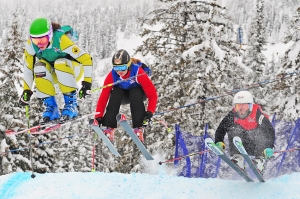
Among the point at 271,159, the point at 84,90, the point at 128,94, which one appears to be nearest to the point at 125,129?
the point at 128,94

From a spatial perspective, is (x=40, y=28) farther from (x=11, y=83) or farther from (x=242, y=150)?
(x=11, y=83)

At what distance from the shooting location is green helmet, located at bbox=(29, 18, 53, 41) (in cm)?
572

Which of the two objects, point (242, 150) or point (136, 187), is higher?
point (242, 150)

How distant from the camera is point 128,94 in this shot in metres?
6.55

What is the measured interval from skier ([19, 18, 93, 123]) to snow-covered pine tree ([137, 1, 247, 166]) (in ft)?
27.8

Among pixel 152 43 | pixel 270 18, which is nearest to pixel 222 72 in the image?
pixel 152 43

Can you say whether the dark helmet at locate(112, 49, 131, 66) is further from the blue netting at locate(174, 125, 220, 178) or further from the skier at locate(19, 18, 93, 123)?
the blue netting at locate(174, 125, 220, 178)

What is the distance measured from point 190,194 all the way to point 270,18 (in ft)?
579

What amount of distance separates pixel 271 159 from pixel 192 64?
698 centimetres

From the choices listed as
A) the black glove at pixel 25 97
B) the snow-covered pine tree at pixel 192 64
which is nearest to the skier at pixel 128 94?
the black glove at pixel 25 97

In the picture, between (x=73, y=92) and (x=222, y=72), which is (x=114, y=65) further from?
(x=222, y=72)

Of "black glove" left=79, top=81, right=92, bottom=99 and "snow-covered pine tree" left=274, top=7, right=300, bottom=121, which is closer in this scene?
"black glove" left=79, top=81, right=92, bottom=99

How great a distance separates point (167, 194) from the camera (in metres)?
6.51

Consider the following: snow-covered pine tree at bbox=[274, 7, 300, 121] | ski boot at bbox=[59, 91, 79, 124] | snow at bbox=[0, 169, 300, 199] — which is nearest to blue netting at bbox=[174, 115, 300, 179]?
snow at bbox=[0, 169, 300, 199]
